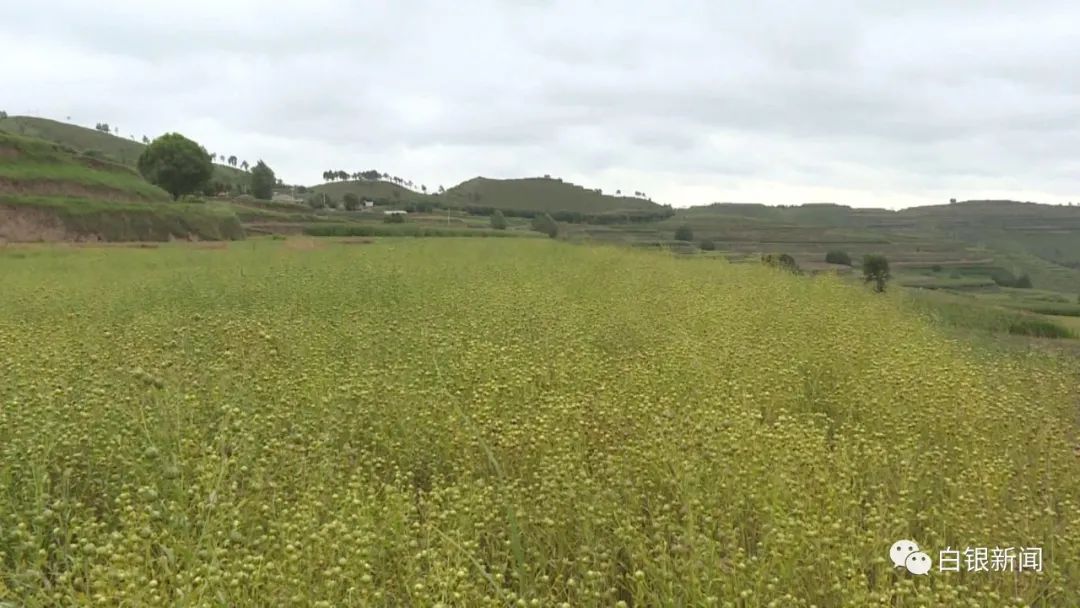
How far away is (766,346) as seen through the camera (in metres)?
8.12

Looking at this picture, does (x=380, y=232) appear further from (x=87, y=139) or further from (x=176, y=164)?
(x=87, y=139)

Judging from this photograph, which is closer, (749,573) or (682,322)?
(749,573)

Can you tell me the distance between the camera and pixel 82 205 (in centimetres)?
3975

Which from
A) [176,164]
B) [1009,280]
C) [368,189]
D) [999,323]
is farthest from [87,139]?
[999,323]

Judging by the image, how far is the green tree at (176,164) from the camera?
61688mm

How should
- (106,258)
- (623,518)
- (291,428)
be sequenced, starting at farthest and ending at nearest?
(106,258) < (291,428) < (623,518)

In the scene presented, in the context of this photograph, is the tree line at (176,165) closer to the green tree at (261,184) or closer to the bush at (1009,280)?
the green tree at (261,184)

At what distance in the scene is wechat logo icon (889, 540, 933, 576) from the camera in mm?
3398

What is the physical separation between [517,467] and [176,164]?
6588 centimetres

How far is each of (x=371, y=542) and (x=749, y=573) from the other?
177cm

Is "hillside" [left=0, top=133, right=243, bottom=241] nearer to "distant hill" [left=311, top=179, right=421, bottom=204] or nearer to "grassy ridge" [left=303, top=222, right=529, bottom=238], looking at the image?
"grassy ridge" [left=303, top=222, right=529, bottom=238]

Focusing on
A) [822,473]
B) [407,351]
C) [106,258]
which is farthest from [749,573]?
[106,258]

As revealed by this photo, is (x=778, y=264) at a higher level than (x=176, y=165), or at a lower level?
lower

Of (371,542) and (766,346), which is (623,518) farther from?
(766,346)
